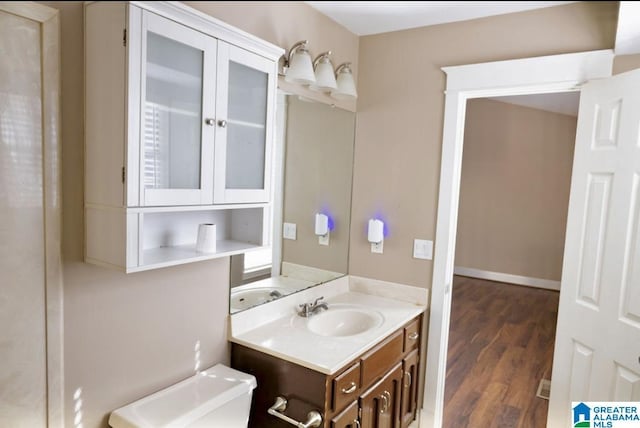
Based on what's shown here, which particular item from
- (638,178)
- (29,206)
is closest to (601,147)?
(638,178)

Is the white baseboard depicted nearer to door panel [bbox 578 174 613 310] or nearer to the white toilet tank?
door panel [bbox 578 174 613 310]

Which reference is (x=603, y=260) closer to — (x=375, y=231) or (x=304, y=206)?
(x=375, y=231)

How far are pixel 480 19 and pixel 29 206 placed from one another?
1.07 metres

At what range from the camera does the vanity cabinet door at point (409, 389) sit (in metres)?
A: 1.95

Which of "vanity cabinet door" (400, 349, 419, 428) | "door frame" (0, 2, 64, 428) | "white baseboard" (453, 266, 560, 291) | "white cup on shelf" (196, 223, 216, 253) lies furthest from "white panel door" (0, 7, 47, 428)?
"white baseboard" (453, 266, 560, 291)

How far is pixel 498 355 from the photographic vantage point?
3.18 m

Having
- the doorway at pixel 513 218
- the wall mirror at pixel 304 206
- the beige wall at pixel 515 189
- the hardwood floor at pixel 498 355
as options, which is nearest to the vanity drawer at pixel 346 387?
the wall mirror at pixel 304 206

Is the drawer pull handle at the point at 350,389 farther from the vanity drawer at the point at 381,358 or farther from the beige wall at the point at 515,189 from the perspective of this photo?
A: the beige wall at the point at 515,189

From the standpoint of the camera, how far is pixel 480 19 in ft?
2.12

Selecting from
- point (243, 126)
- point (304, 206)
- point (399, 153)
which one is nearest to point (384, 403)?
point (304, 206)

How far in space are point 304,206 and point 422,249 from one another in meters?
0.62

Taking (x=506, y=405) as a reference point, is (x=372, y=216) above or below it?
above

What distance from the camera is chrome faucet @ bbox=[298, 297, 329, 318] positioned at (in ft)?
6.17

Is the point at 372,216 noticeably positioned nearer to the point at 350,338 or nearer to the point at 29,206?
the point at 350,338
